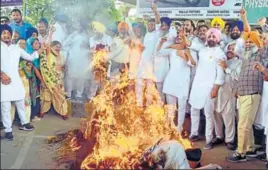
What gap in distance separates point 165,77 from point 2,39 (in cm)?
237

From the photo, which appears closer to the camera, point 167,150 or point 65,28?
point 167,150

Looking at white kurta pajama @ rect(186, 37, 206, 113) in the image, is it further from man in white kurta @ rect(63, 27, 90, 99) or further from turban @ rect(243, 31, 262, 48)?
man in white kurta @ rect(63, 27, 90, 99)

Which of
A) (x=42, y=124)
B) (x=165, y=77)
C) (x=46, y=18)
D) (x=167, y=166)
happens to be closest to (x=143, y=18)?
(x=165, y=77)

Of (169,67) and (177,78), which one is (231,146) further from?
(169,67)

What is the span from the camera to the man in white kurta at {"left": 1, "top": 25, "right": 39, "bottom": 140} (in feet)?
16.7

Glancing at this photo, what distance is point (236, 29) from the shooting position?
6.34 meters

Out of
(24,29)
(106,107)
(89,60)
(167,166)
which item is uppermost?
(24,29)

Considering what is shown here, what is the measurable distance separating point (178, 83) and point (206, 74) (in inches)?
17.3

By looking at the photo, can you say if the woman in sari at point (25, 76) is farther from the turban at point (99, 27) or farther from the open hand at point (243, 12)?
the open hand at point (243, 12)

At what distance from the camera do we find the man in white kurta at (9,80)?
5.08 m

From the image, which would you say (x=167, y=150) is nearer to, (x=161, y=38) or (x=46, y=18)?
(x=161, y=38)

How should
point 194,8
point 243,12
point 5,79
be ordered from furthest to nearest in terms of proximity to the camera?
point 194,8 < point 243,12 < point 5,79

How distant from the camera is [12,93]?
5215 millimetres

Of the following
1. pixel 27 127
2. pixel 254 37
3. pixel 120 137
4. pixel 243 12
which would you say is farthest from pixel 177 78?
pixel 27 127
